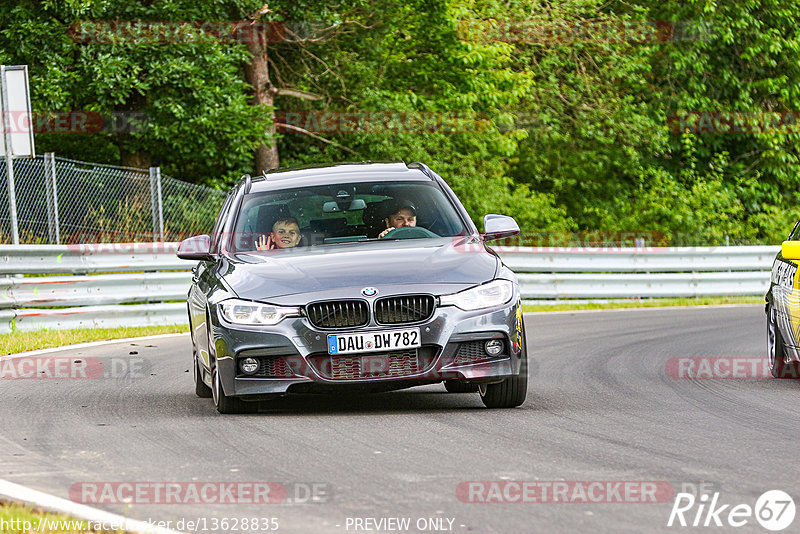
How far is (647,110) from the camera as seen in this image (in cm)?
3662

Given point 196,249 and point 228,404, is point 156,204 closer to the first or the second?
point 196,249

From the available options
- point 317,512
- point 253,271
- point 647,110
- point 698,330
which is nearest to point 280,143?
point 647,110

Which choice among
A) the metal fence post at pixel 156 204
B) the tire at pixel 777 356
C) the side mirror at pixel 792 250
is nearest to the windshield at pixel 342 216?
the side mirror at pixel 792 250

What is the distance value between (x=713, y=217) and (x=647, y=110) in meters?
3.75

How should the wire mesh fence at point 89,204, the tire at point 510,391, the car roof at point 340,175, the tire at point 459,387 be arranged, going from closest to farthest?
the tire at point 510,391
the tire at point 459,387
the car roof at point 340,175
the wire mesh fence at point 89,204

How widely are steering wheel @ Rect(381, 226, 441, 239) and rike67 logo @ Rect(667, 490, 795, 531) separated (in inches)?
155

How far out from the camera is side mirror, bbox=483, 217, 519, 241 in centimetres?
912

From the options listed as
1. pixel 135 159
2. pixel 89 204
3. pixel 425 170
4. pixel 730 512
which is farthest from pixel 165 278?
pixel 730 512

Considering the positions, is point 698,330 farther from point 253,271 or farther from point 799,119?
point 799,119

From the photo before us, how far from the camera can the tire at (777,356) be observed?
1040cm

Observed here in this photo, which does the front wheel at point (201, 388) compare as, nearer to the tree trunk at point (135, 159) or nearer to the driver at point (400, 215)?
the driver at point (400, 215)

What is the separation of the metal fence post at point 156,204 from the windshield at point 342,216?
11.0 m

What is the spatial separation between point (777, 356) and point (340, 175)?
3642 mm

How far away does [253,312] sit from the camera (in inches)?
319
